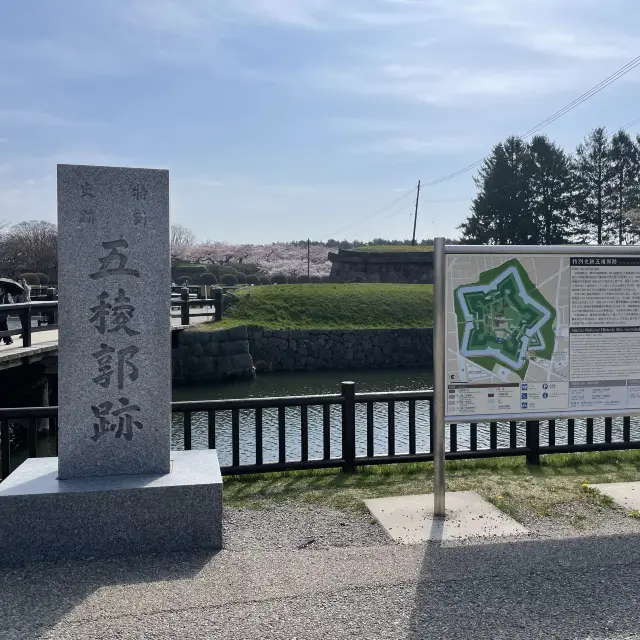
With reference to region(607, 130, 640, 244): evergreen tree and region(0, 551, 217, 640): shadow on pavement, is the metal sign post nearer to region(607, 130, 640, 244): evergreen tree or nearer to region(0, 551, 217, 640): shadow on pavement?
region(0, 551, 217, 640): shadow on pavement

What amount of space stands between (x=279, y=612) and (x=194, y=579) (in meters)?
0.66

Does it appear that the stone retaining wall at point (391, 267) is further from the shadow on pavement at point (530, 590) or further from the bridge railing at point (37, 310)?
the shadow on pavement at point (530, 590)

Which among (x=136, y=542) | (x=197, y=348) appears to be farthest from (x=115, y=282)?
(x=197, y=348)

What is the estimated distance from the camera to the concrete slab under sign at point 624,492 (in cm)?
512

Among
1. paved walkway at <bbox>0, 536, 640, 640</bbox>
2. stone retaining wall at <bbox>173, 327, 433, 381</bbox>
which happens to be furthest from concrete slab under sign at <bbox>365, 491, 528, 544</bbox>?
stone retaining wall at <bbox>173, 327, 433, 381</bbox>

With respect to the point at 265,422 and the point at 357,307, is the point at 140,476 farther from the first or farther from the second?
the point at 357,307

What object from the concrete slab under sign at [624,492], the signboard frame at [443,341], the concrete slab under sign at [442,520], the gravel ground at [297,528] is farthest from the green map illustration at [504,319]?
the gravel ground at [297,528]

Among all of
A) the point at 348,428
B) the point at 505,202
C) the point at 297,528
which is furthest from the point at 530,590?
the point at 505,202

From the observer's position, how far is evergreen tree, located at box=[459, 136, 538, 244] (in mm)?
46094

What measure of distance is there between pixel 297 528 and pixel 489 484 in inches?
74.1

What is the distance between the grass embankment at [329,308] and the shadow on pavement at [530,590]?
2032 centimetres

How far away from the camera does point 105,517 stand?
415 centimetres

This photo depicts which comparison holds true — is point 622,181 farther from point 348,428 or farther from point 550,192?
point 348,428

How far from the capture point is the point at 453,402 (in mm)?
4801
